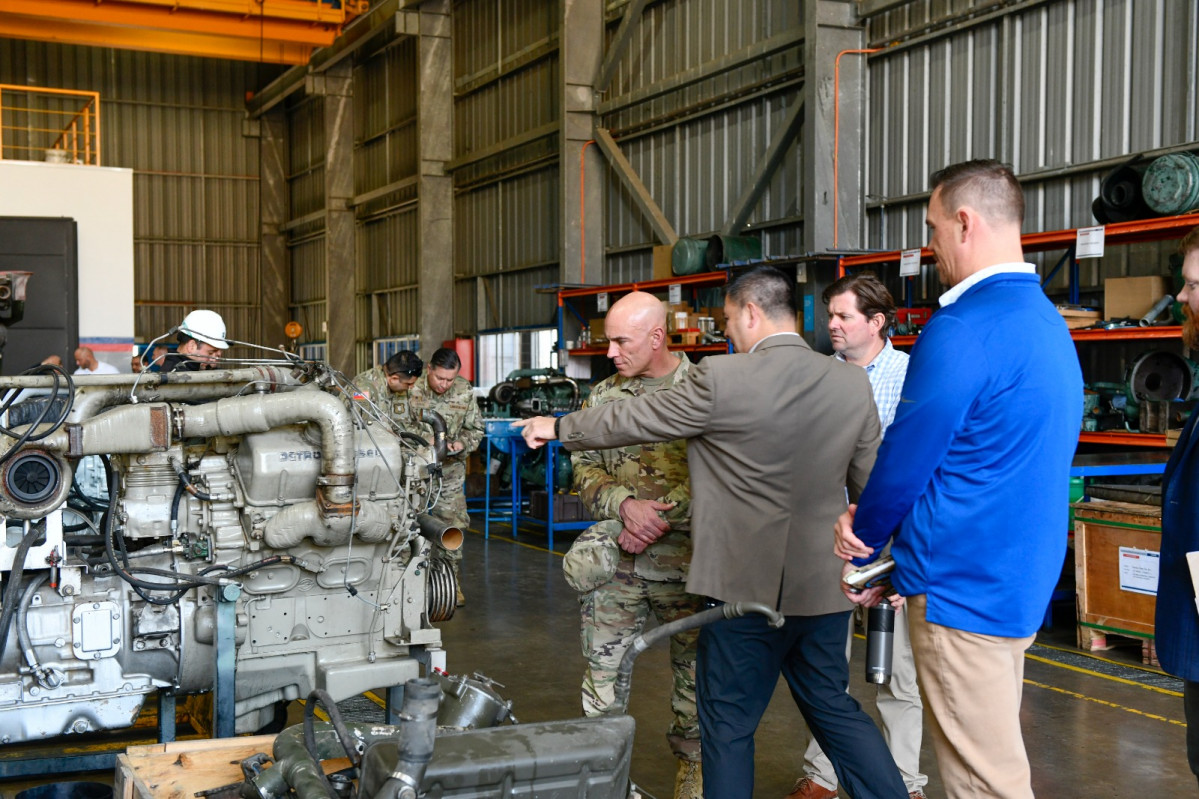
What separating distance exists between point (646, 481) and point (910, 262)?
4.86 meters

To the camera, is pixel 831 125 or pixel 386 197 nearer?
pixel 831 125

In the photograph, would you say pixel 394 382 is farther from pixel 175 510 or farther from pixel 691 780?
pixel 691 780

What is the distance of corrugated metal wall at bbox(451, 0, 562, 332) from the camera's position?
1401 cm

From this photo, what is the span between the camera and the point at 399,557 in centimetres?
401

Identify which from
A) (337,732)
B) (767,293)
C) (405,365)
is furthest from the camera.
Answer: (405,365)

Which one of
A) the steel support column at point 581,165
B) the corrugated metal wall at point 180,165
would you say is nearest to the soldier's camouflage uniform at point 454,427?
the steel support column at point 581,165

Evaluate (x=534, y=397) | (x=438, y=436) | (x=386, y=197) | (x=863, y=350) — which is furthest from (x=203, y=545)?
(x=386, y=197)

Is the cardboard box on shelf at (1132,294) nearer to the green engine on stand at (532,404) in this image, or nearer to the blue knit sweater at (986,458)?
the blue knit sweater at (986,458)

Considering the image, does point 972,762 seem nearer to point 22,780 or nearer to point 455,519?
point 22,780

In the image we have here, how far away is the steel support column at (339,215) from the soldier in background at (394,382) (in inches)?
516

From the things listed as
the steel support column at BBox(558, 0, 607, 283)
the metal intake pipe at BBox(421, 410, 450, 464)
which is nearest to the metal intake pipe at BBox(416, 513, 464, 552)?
the metal intake pipe at BBox(421, 410, 450, 464)

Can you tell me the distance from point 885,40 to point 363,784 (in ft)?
27.9

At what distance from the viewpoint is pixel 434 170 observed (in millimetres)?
16562

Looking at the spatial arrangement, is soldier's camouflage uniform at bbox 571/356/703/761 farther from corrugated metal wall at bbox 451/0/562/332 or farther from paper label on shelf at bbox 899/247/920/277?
corrugated metal wall at bbox 451/0/562/332
